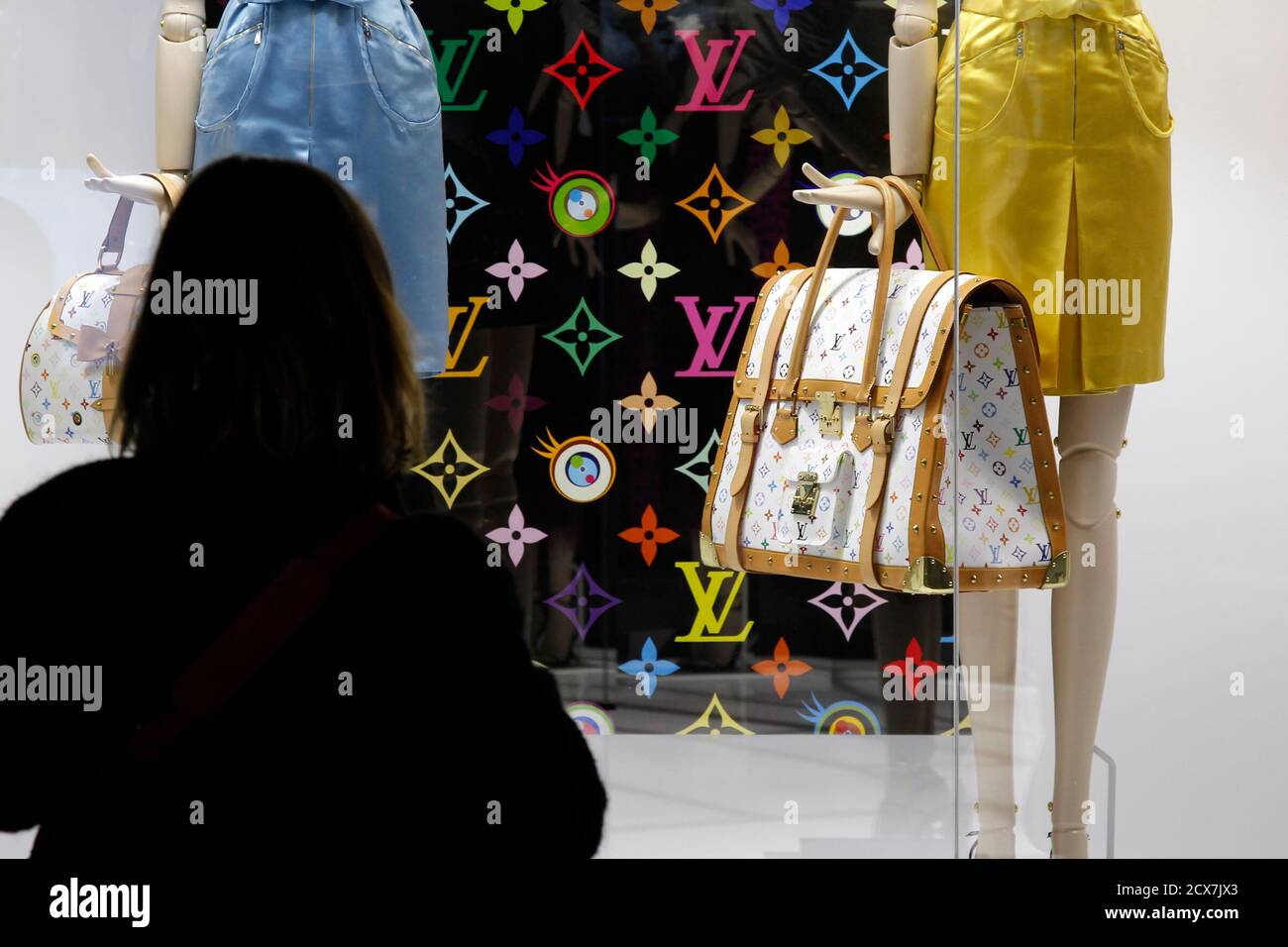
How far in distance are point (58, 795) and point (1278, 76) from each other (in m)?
1.94

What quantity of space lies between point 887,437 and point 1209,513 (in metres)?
0.65

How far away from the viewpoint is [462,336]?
1.87 meters

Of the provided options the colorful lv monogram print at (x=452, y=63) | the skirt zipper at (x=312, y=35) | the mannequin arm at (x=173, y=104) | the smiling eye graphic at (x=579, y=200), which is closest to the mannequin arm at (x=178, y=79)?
the mannequin arm at (x=173, y=104)

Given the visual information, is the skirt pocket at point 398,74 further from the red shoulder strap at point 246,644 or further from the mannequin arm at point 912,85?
the red shoulder strap at point 246,644

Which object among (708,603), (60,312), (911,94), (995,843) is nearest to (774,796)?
(708,603)

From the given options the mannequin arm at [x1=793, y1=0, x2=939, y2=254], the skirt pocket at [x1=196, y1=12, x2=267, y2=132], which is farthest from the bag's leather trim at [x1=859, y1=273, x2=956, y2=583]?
the skirt pocket at [x1=196, y1=12, x2=267, y2=132]

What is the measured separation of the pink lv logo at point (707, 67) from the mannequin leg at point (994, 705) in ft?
2.68

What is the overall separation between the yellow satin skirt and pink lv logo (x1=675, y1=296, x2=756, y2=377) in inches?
12.5

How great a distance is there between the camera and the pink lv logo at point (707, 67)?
1.88 metres

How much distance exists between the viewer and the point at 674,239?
74.2 inches

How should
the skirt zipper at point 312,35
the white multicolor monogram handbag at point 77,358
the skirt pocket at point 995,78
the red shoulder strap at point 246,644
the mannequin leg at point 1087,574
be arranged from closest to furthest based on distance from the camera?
the red shoulder strap at point 246,644 < the white multicolor monogram handbag at point 77,358 < the skirt zipper at point 312,35 < the skirt pocket at point 995,78 < the mannequin leg at point 1087,574
